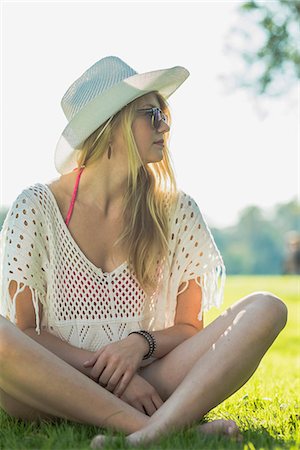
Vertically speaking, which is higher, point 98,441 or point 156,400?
point 98,441

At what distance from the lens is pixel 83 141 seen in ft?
13.1

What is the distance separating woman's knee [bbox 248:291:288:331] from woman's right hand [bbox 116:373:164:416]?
0.62m

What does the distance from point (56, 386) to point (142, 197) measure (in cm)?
118

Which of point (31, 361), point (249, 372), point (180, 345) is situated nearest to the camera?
point (31, 361)

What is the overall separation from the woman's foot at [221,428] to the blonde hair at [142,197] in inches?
36.5

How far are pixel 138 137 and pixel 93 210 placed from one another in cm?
43

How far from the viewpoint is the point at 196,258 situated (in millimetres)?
4012

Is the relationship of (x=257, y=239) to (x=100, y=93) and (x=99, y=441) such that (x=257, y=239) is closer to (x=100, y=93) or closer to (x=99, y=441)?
(x=100, y=93)

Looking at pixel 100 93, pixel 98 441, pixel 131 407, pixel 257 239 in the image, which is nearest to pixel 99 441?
pixel 98 441

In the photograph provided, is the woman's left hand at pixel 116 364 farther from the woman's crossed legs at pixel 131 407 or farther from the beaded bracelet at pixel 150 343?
the woman's crossed legs at pixel 131 407

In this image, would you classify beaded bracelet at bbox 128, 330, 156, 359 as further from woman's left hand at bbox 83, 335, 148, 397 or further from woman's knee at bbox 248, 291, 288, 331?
woman's knee at bbox 248, 291, 288, 331

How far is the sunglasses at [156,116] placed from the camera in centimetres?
394

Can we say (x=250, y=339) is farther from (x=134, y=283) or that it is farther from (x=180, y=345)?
(x=134, y=283)

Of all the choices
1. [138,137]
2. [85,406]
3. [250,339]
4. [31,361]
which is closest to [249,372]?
[250,339]
